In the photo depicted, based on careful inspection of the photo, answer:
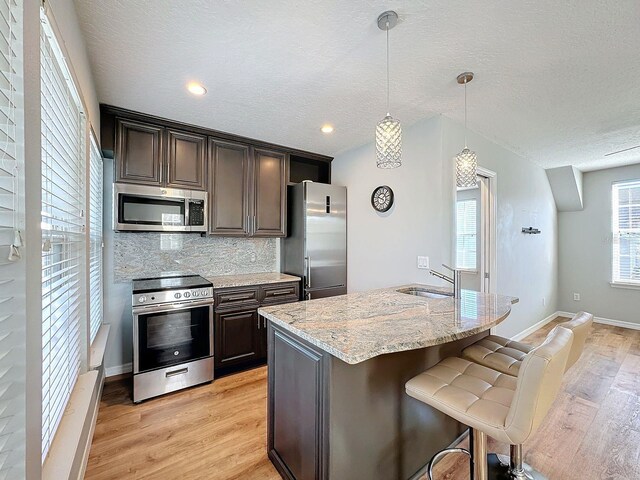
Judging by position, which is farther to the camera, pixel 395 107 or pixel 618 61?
pixel 395 107

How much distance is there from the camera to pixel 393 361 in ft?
4.76

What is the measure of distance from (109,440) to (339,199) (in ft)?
10.1

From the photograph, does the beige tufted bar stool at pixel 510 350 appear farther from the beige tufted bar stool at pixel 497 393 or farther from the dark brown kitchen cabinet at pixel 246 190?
the dark brown kitchen cabinet at pixel 246 190

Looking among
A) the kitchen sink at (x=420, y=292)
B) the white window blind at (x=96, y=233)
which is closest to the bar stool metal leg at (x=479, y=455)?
the kitchen sink at (x=420, y=292)

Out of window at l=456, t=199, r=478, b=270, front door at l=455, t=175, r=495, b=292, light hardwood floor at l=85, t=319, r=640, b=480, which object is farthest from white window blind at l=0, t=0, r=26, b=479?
window at l=456, t=199, r=478, b=270

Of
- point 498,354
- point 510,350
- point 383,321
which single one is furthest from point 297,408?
point 510,350

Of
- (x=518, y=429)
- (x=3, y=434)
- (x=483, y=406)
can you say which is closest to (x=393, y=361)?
(x=483, y=406)

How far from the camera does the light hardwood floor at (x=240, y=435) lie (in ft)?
5.51

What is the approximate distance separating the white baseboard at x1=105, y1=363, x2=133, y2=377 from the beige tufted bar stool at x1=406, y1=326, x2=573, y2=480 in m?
2.91

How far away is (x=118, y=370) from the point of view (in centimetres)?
280

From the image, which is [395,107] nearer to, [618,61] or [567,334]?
[618,61]

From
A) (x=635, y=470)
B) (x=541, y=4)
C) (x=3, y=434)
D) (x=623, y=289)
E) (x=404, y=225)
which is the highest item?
Result: (x=541, y=4)

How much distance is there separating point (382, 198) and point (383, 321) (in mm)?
2028

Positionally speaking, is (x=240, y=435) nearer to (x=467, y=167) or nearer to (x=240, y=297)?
(x=240, y=297)
